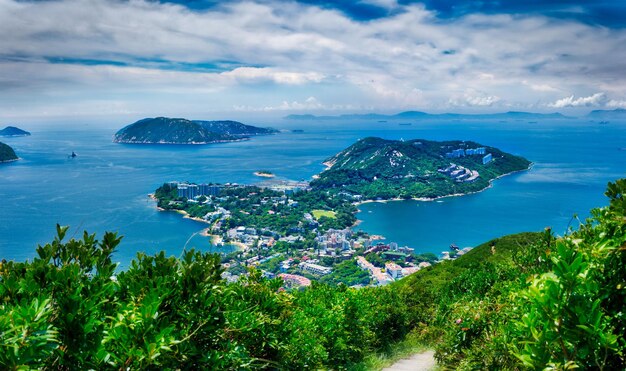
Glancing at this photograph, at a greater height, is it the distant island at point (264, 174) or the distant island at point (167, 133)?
the distant island at point (167, 133)

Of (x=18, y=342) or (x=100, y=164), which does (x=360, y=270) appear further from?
(x=100, y=164)

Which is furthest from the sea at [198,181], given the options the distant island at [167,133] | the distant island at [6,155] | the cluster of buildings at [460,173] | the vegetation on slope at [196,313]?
the distant island at [167,133]

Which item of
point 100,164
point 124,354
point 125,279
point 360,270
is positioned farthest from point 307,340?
point 100,164

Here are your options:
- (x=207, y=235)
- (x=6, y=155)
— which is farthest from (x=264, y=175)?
(x=6, y=155)

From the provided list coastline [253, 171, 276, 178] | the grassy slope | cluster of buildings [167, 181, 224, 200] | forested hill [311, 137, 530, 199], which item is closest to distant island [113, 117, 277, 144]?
forested hill [311, 137, 530, 199]

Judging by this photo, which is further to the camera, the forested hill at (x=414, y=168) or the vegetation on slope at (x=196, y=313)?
the forested hill at (x=414, y=168)

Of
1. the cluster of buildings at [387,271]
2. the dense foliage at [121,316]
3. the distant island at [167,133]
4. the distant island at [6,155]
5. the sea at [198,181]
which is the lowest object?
the cluster of buildings at [387,271]

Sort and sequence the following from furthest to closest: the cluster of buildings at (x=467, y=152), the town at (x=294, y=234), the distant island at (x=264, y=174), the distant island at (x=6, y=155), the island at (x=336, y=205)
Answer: the cluster of buildings at (x=467, y=152), the distant island at (x=6, y=155), the distant island at (x=264, y=174), the island at (x=336, y=205), the town at (x=294, y=234)

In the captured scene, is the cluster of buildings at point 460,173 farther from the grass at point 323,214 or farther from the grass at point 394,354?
the grass at point 394,354
